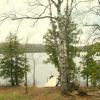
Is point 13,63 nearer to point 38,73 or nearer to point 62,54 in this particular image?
point 62,54

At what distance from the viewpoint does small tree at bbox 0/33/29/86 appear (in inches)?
1385

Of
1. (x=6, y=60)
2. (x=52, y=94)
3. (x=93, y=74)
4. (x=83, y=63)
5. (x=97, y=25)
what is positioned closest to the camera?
(x=93, y=74)

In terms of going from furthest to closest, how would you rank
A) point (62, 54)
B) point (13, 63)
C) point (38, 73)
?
point (38, 73) < point (13, 63) < point (62, 54)

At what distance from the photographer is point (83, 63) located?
42.3m

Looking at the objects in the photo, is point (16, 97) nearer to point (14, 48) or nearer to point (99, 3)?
point (99, 3)

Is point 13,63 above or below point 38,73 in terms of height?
above

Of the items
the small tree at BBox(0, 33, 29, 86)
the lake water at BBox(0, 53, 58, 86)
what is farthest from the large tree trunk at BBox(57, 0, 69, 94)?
the lake water at BBox(0, 53, 58, 86)

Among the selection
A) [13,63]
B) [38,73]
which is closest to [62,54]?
[13,63]

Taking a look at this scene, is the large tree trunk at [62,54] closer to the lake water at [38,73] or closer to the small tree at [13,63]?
the small tree at [13,63]

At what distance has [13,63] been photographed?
35.6 m

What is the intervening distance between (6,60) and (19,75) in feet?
7.14

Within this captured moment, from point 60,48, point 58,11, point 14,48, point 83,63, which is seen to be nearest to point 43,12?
point 58,11

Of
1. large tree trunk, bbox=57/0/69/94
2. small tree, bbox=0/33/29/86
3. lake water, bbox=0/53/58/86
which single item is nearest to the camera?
large tree trunk, bbox=57/0/69/94

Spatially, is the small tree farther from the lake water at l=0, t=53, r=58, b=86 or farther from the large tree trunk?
the large tree trunk
